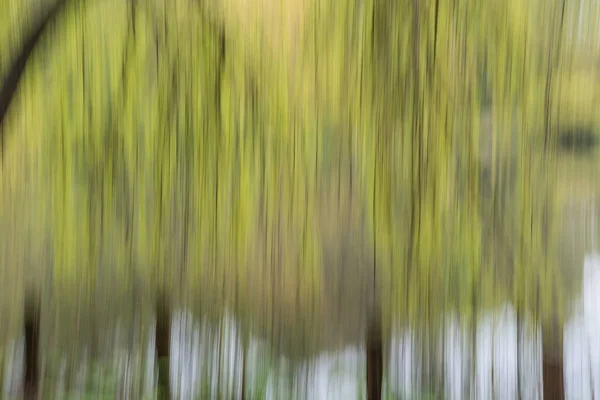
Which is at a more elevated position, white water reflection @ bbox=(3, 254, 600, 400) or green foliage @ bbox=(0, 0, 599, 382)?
green foliage @ bbox=(0, 0, 599, 382)

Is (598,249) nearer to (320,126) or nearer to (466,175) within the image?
(466,175)

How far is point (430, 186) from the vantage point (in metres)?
0.52

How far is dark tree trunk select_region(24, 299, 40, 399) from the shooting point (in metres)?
0.55

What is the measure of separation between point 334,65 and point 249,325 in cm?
30

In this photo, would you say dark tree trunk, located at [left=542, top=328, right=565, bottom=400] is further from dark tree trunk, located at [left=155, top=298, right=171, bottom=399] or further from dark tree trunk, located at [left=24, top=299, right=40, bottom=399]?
dark tree trunk, located at [left=24, top=299, right=40, bottom=399]

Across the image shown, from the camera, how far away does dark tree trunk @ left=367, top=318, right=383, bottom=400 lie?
53 centimetres

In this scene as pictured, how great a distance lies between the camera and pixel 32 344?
0.55 meters

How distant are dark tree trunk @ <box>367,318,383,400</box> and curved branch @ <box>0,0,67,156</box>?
0.45 m

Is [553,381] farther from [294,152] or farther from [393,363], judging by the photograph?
[294,152]

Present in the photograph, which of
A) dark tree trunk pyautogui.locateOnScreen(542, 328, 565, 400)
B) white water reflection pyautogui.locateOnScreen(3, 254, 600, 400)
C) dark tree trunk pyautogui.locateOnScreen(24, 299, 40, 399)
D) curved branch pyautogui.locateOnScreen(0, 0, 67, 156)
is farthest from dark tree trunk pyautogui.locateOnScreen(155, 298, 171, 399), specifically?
dark tree trunk pyautogui.locateOnScreen(542, 328, 565, 400)

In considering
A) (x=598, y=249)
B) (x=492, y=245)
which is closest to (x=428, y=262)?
(x=492, y=245)

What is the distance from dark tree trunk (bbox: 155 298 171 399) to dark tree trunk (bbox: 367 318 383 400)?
0.22 metres

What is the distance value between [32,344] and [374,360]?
1.25ft

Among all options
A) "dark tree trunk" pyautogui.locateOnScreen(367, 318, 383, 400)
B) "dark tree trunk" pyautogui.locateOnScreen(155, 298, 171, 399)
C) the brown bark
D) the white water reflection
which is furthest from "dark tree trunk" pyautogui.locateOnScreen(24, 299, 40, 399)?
the brown bark
